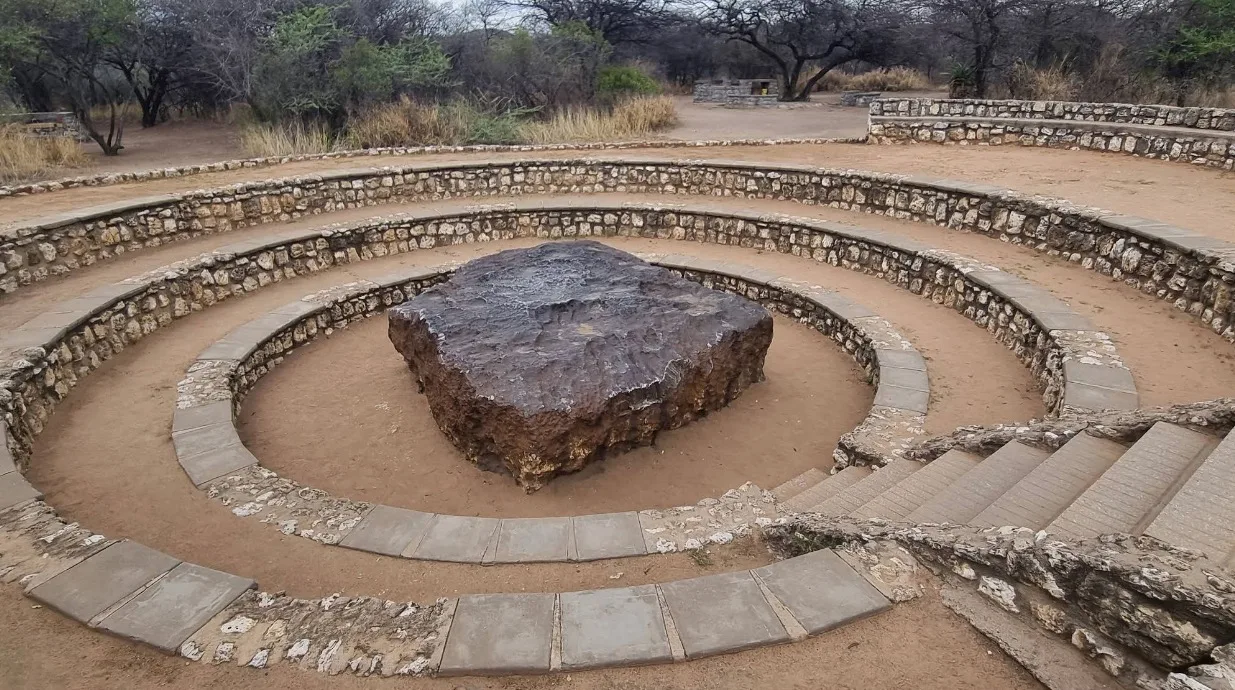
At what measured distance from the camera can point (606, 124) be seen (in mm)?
17828

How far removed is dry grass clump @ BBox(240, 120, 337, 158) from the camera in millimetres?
15562

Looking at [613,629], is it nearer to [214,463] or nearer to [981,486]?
[981,486]

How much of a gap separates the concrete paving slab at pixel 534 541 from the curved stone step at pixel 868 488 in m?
1.58

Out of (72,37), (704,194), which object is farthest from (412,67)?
(704,194)

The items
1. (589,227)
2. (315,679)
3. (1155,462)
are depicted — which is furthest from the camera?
(589,227)

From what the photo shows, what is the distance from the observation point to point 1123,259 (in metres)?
7.27

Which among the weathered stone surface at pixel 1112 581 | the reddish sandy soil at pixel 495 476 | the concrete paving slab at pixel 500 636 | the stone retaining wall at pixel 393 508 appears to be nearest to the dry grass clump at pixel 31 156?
the reddish sandy soil at pixel 495 476

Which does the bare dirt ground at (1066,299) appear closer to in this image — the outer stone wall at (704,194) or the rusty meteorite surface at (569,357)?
the outer stone wall at (704,194)

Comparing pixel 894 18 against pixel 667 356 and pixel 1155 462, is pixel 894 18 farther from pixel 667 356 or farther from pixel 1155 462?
pixel 1155 462

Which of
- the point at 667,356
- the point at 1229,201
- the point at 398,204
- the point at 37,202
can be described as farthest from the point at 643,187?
the point at 37,202

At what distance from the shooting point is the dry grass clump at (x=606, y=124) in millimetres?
17250

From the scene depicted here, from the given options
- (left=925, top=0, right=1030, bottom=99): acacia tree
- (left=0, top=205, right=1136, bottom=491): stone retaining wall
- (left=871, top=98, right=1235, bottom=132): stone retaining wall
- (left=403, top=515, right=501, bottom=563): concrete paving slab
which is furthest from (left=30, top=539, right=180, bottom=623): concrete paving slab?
(left=925, top=0, right=1030, bottom=99): acacia tree

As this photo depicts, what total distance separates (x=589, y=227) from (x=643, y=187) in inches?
83.1

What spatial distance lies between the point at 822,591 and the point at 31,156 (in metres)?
17.6
